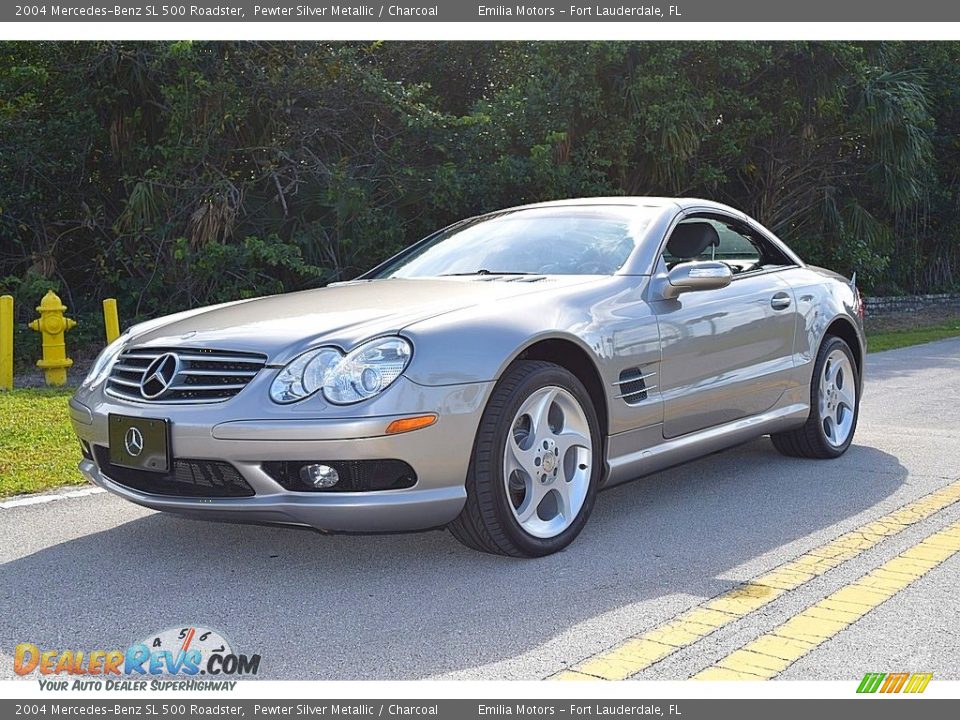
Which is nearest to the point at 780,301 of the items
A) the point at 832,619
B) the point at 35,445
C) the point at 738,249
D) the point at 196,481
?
the point at 738,249

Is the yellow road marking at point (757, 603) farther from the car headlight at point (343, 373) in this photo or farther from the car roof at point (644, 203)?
the car roof at point (644, 203)

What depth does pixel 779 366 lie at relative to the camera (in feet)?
19.6

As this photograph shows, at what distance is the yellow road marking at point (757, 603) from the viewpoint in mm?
3322

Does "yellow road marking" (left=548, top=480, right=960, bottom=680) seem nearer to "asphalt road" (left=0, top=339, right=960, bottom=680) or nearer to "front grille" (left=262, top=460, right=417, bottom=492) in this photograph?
"asphalt road" (left=0, top=339, right=960, bottom=680)

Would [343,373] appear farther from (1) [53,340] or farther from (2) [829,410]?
(1) [53,340]

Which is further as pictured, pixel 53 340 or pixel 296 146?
pixel 296 146

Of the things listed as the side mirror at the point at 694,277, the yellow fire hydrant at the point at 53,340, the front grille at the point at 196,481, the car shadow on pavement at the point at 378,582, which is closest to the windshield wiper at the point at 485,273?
the side mirror at the point at 694,277

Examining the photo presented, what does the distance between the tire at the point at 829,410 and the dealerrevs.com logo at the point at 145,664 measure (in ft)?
12.7

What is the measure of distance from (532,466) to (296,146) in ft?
34.1

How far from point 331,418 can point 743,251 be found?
3093 mm

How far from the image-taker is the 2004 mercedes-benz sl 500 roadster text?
4.06 metres

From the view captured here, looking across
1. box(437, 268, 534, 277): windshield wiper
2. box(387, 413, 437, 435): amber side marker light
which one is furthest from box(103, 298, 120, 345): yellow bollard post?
box(387, 413, 437, 435): amber side marker light

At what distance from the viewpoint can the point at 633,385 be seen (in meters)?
4.91

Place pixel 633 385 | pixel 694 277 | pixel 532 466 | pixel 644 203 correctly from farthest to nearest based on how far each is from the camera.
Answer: pixel 644 203 → pixel 694 277 → pixel 633 385 → pixel 532 466
